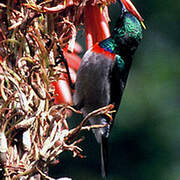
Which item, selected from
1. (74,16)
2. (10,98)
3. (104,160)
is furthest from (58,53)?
(104,160)

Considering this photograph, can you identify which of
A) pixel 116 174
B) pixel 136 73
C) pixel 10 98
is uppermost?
pixel 10 98

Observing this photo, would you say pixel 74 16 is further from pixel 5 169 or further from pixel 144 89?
pixel 144 89

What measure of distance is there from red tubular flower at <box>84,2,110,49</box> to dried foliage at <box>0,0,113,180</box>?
112 millimetres

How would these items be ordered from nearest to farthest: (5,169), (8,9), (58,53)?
1. (5,169)
2. (8,9)
3. (58,53)

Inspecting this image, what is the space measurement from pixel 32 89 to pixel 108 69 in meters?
0.88

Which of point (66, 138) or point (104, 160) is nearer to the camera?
point (66, 138)

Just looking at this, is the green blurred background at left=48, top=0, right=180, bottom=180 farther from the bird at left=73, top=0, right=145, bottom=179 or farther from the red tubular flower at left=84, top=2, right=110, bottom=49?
the red tubular flower at left=84, top=2, right=110, bottom=49

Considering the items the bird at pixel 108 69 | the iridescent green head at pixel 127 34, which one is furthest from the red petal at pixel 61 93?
the iridescent green head at pixel 127 34

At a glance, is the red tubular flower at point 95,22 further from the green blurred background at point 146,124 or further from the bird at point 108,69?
the green blurred background at point 146,124

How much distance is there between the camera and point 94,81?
2381 millimetres

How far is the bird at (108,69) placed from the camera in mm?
2328

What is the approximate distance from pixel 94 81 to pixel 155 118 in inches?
131

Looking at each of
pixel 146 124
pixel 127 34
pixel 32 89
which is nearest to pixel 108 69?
pixel 127 34

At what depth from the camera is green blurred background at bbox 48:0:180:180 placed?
5445 millimetres
